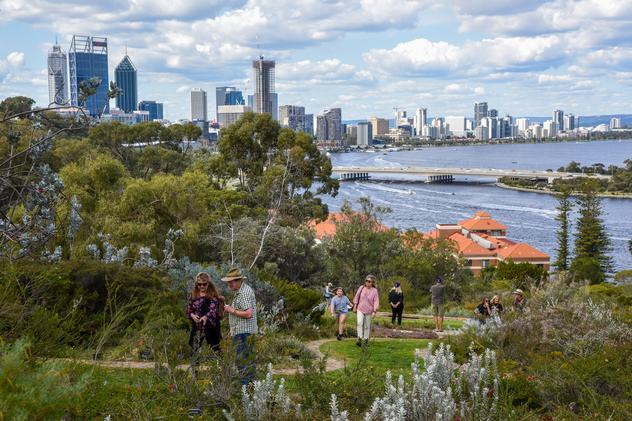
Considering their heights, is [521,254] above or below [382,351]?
below

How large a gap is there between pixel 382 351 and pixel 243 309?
3.27 metres

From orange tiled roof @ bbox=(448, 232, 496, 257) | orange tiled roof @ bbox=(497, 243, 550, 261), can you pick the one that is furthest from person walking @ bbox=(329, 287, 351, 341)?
orange tiled roof @ bbox=(448, 232, 496, 257)

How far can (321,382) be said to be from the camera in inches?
206

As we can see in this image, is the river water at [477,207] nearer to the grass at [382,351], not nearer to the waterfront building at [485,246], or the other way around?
the waterfront building at [485,246]

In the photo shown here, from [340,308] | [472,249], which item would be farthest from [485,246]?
[340,308]

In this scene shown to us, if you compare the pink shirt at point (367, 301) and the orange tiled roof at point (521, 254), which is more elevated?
the pink shirt at point (367, 301)

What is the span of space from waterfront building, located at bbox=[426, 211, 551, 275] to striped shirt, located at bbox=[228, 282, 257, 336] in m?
27.7

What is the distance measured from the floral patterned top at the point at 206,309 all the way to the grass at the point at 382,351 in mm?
2023

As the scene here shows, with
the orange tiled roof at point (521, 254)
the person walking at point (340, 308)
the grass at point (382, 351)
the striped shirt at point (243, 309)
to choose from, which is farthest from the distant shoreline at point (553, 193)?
the striped shirt at point (243, 309)

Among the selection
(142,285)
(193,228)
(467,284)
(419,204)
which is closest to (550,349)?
(142,285)

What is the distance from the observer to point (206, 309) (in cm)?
602

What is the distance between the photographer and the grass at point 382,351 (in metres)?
8.00

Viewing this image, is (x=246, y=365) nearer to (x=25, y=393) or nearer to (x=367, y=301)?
(x=25, y=393)

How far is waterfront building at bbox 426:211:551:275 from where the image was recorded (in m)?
38.1
